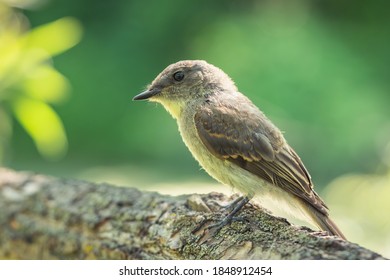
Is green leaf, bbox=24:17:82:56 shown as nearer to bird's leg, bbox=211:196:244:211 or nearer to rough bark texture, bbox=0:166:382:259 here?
rough bark texture, bbox=0:166:382:259

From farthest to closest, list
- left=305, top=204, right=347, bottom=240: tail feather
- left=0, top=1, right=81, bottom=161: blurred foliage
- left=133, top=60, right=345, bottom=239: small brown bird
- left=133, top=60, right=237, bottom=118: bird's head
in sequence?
1. left=133, top=60, right=237, bottom=118: bird's head
2. left=0, top=1, right=81, bottom=161: blurred foliage
3. left=133, top=60, right=345, bottom=239: small brown bird
4. left=305, top=204, right=347, bottom=240: tail feather

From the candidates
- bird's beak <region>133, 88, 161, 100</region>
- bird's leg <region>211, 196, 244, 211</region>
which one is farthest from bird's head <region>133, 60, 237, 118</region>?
bird's leg <region>211, 196, 244, 211</region>

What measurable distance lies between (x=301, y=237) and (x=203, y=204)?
708 millimetres

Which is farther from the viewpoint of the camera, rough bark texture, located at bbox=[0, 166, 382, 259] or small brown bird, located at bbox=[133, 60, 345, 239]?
small brown bird, located at bbox=[133, 60, 345, 239]

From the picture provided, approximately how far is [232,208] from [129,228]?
488 millimetres

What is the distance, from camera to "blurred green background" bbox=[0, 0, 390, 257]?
22.5 feet

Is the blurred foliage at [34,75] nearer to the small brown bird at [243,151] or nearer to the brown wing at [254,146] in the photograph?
the small brown bird at [243,151]

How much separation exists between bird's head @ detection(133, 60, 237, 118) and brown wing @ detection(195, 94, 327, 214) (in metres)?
0.18

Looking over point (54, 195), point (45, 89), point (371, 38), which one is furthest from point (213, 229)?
point (371, 38)

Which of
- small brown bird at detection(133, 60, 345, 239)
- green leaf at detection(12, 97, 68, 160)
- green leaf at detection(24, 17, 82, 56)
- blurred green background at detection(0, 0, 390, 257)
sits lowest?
small brown bird at detection(133, 60, 345, 239)

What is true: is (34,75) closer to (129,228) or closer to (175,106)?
(175,106)

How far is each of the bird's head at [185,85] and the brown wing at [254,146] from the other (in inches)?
7.2

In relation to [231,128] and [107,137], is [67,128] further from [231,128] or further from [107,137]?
[231,128]

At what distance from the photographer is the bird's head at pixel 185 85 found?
3.89m
